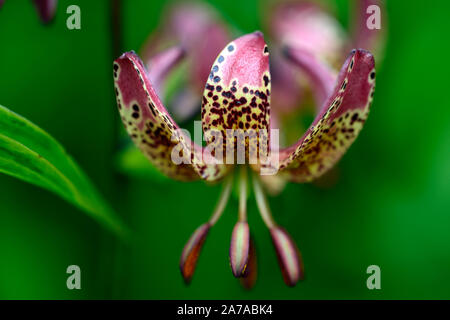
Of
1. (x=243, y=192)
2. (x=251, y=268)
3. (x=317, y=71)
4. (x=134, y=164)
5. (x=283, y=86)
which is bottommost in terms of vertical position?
(x=251, y=268)

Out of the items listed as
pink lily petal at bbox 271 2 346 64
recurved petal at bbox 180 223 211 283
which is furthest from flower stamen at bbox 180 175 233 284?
pink lily petal at bbox 271 2 346 64

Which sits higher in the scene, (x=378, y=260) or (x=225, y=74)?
(x=225, y=74)

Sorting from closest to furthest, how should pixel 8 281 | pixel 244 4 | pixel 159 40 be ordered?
pixel 8 281 < pixel 159 40 < pixel 244 4

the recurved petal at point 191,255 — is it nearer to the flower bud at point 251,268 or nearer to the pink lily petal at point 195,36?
the flower bud at point 251,268

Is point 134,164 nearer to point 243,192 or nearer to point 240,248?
point 243,192

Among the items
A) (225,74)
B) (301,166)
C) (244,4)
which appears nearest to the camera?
(225,74)

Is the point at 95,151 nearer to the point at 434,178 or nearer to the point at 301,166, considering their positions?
the point at 301,166

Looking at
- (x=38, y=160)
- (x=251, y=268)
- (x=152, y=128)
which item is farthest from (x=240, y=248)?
(x=38, y=160)

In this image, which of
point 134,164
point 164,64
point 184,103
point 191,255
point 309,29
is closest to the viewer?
point 191,255

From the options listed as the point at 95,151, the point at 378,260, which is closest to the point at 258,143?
the point at 95,151
